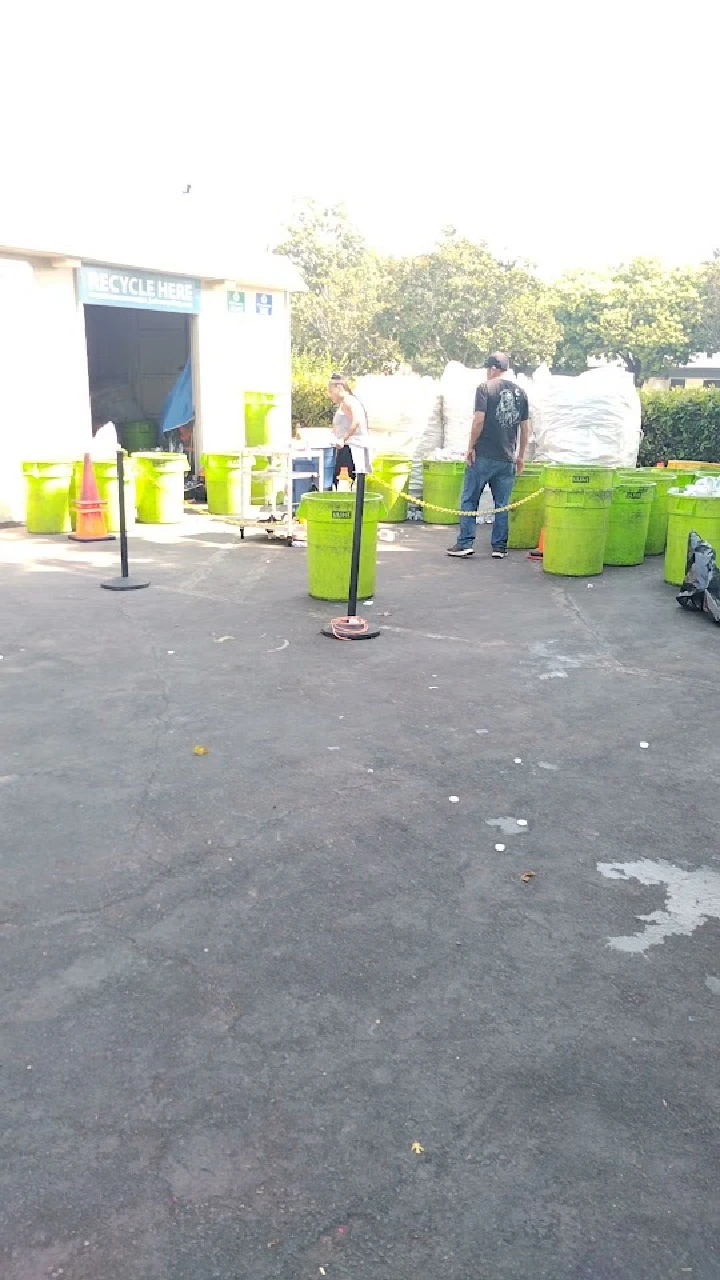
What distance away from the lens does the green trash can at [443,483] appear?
42.0ft

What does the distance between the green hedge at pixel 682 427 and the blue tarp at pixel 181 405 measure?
840 centimetres

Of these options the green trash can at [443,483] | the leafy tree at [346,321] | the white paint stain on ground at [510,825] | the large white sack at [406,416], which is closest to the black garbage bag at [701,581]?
the white paint stain on ground at [510,825]

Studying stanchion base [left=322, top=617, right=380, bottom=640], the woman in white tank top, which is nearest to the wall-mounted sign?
the woman in white tank top

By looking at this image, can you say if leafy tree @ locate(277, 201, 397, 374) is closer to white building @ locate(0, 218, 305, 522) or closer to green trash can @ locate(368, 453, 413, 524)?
white building @ locate(0, 218, 305, 522)

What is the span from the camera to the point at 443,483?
12.9 meters

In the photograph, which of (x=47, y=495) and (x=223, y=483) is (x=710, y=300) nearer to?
(x=223, y=483)

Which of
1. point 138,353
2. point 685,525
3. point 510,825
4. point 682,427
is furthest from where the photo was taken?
point 138,353

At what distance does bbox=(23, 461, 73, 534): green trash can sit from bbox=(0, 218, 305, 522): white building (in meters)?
0.27

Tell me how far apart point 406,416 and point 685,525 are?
6.27 meters

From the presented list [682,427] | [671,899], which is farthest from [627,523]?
[682,427]

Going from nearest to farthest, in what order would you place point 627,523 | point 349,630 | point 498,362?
point 349,630 → point 498,362 → point 627,523

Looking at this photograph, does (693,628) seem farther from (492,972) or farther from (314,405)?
(314,405)

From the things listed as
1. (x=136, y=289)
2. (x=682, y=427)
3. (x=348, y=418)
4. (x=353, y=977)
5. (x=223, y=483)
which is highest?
(x=136, y=289)

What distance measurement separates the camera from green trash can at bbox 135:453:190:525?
13094 mm
